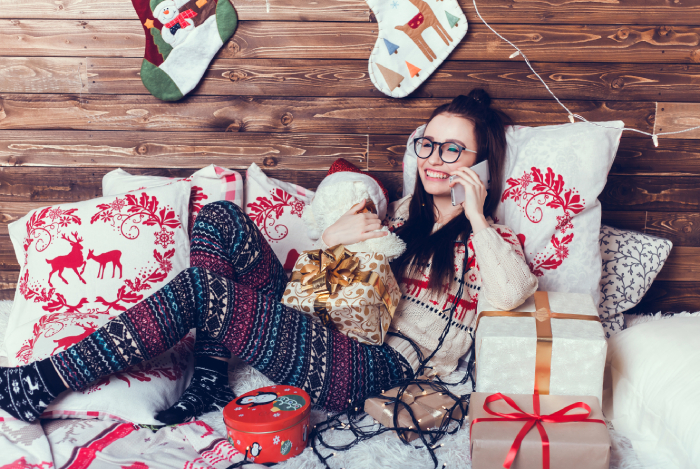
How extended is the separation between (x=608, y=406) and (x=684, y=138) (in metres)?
1.10

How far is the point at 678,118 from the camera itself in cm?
176

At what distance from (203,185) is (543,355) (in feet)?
3.86

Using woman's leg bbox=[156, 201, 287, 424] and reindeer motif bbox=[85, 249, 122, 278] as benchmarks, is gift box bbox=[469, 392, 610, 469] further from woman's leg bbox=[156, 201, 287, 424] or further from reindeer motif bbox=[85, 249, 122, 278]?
reindeer motif bbox=[85, 249, 122, 278]

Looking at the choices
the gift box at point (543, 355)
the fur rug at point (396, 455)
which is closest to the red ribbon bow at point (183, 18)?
the fur rug at point (396, 455)

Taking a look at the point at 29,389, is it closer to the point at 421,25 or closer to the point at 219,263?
the point at 219,263

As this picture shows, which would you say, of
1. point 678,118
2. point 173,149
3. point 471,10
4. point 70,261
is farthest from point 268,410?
point 678,118

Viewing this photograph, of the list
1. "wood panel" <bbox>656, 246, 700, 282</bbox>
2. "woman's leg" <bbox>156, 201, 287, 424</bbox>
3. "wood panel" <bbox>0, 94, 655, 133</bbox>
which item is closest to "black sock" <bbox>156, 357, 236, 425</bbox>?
"woman's leg" <bbox>156, 201, 287, 424</bbox>

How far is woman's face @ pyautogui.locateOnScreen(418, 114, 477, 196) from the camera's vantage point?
143 cm

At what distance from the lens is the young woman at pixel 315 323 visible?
1.07 metres

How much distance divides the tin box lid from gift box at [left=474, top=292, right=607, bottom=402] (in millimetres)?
403

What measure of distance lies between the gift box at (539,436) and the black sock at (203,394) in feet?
2.11

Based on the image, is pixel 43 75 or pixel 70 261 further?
pixel 43 75

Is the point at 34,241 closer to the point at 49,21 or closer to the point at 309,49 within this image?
the point at 49,21

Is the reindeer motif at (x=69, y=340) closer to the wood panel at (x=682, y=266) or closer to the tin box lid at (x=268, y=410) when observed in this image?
the tin box lid at (x=268, y=410)
